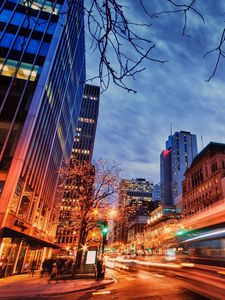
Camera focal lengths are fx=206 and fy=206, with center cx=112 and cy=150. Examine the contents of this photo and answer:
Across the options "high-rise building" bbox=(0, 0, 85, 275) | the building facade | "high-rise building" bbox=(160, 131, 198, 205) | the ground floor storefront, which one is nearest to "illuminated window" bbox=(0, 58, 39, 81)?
"high-rise building" bbox=(0, 0, 85, 275)

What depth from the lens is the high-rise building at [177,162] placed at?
183 m

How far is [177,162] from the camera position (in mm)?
187625

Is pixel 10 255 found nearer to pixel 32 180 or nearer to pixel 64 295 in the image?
pixel 32 180

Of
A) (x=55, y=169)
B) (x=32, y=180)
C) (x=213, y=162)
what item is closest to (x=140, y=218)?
(x=213, y=162)

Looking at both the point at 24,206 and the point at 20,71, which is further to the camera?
the point at 20,71

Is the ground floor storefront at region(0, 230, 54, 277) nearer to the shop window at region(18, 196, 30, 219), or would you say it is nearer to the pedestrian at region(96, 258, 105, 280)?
the shop window at region(18, 196, 30, 219)

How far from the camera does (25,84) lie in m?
26.9

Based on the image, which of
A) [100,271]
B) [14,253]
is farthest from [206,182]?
[14,253]

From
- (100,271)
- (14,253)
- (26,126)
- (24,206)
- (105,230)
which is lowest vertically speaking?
(100,271)

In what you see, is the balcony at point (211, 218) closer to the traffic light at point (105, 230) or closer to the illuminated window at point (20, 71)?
the traffic light at point (105, 230)

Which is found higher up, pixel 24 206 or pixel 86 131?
pixel 86 131

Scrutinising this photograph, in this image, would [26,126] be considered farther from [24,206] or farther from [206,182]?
[206,182]

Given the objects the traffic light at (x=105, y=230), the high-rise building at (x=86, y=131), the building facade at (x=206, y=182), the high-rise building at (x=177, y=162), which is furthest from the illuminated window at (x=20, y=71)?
the high-rise building at (x=177, y=162)

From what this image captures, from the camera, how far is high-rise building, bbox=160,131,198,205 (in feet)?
601
